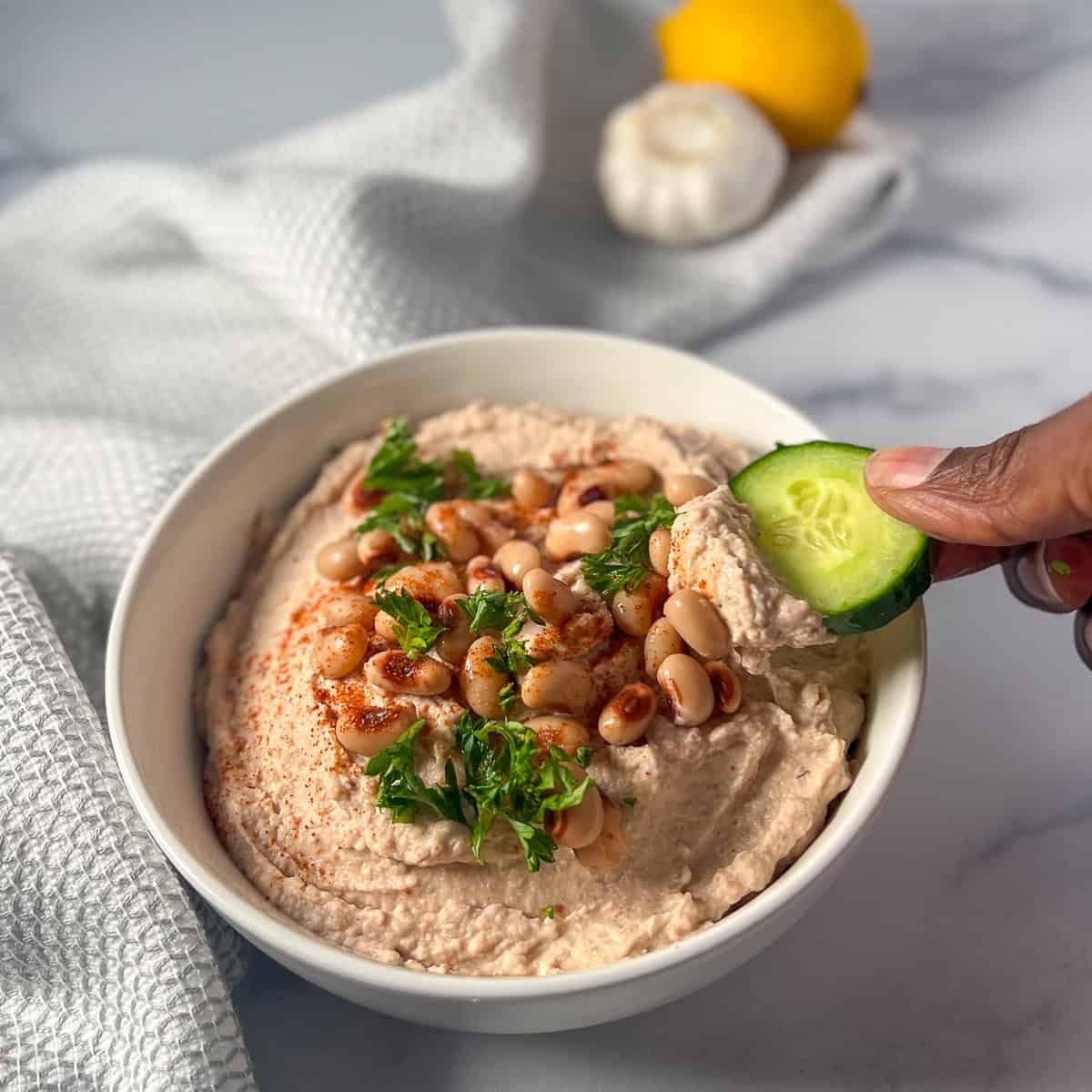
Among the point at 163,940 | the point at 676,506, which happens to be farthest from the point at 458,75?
the point at 163,940

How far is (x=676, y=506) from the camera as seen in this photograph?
10.7 feet

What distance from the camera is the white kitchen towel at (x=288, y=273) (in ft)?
12.7

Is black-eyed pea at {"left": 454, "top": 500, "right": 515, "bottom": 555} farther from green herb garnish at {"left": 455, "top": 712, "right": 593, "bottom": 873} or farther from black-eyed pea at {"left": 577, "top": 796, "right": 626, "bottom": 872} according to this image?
black-eyed pea at {"left": 577, "top": 796, "right": 626, "bottom": 872}

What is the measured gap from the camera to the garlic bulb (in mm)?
4891

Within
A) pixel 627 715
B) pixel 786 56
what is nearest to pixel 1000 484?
pixel 627 715

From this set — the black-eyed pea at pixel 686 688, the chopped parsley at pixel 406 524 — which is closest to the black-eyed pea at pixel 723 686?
the black-eyed pea at pixel 686 688

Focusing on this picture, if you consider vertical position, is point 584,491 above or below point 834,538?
below

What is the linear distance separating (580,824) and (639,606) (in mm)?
527

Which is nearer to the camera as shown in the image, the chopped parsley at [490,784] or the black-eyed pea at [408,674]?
the chopped parsley at [490,784]

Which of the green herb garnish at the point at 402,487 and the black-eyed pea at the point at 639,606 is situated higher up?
the black-eyed pea at the point at 639,606

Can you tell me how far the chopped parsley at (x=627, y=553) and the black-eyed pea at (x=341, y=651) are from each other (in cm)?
53

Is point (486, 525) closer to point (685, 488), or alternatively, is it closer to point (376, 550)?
point (376, 550)

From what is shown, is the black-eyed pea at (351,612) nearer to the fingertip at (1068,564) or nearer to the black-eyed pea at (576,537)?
the black-eyed pea at (576,537)

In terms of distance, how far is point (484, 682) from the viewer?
9.68ft
